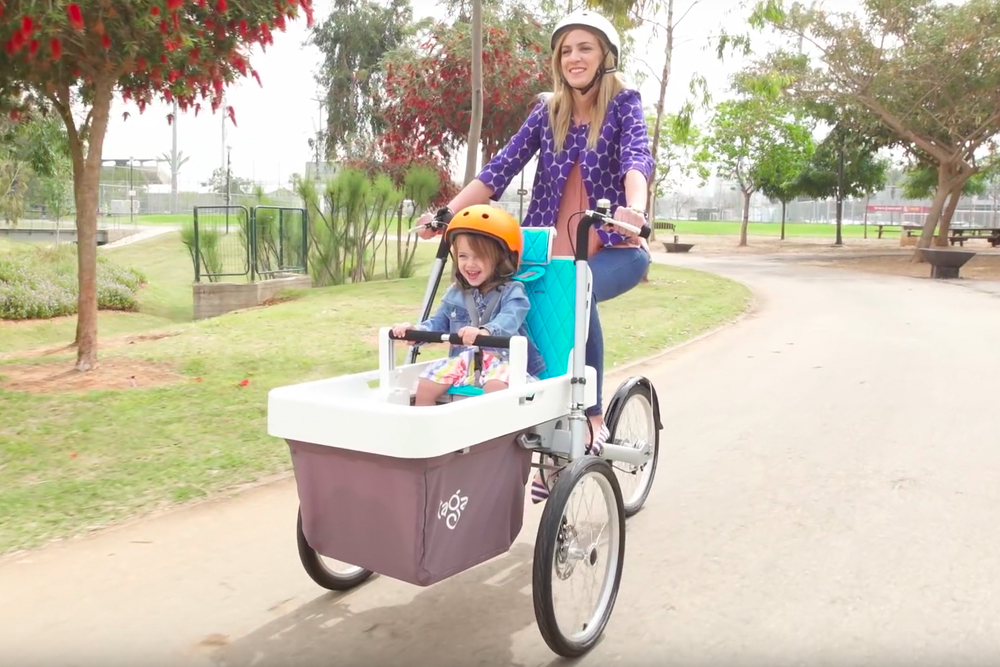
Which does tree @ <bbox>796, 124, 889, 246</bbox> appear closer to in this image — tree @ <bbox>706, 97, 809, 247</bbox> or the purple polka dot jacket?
tree @ <bbox>706, 97, 809, 247</bbox>

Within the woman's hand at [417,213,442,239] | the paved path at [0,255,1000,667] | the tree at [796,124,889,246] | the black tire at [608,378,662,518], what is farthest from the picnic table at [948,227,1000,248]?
the woman's hand at [417,213,442,239]

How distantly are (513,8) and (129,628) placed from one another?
61.6 ft

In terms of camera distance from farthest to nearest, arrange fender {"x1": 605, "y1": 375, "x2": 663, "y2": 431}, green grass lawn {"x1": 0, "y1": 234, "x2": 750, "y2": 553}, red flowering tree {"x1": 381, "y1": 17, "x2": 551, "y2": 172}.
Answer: red flowering tree {"x1": 381, "y1": 17, "x2": 551, "y2": 172} → green grass lawn {"x1": 0, "y1": 234, "x2": 750, "y2": 553} → fender {"x1": 605, "y1": 375, "x2": 663, "y2": 431}

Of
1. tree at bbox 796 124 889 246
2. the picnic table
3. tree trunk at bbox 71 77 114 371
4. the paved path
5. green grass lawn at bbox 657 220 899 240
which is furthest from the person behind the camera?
green grass lawn at bbox 657 220 899 240

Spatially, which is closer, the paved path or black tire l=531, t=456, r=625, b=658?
black tire l=531, t=456, r=625, b=658

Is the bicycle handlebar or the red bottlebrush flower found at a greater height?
the red bottlebrush flower

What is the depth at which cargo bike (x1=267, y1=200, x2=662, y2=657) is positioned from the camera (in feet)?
9.02

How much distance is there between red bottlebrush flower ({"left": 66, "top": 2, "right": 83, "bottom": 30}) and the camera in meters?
6.13

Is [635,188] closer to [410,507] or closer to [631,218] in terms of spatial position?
[631,218]

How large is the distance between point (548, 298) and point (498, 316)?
0.34m

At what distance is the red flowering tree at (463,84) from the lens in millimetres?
18484

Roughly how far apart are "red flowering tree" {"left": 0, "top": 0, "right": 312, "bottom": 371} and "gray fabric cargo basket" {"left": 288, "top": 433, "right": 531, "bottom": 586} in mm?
4614

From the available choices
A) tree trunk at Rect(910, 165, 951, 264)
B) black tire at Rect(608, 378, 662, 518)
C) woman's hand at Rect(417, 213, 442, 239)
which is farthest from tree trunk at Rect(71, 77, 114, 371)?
tree trunk at Rect(910, 165, 951, 264)

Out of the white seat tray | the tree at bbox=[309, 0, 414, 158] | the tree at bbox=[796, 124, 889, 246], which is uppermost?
the tree at bbox=[309, 0, 414, 158]
